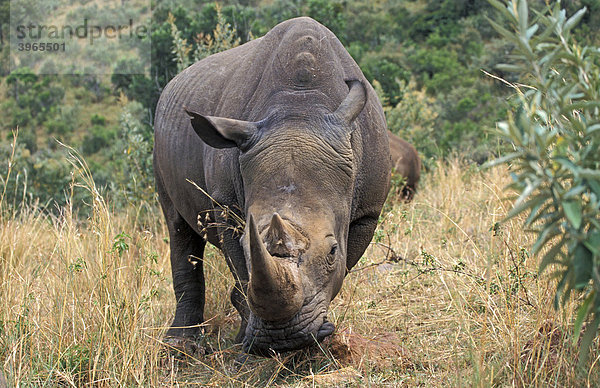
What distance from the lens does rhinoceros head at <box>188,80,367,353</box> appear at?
3641 millimetres

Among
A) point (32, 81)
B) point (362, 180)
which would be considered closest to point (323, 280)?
point (362, 180)

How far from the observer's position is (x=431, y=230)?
25.9 ft

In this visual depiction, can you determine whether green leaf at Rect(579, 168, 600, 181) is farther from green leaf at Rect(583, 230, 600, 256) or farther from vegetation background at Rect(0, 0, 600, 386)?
vegetation background at Rect(0, 0, 600, 386)

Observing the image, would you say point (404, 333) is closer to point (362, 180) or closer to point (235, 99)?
point (362, 180)

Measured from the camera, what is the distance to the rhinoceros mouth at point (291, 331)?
3.82 metres

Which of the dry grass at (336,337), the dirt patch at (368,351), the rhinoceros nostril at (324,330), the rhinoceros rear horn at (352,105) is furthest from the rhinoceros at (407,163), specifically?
the rhinoceros nostril at (324,330)

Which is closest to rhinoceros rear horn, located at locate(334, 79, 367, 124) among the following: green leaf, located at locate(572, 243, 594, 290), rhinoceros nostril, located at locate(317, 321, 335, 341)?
rhinoceros nostril, located at locate(317, 321, 335, 341)

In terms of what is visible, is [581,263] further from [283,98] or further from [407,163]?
[407,163]

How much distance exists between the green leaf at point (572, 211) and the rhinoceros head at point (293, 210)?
56.0 inches

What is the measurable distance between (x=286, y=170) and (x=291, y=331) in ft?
2.74

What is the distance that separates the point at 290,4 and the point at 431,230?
19.6 meters

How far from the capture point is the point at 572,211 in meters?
2.34

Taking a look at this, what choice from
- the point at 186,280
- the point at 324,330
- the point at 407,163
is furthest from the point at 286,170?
the point at 407,163

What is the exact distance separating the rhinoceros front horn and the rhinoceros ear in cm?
77
